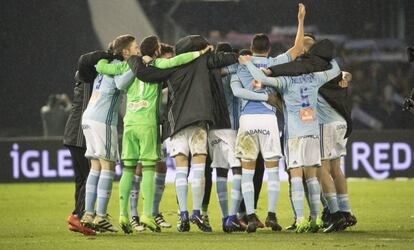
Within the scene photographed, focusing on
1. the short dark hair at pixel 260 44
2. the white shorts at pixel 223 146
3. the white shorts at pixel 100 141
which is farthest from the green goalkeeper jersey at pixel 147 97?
the white shorts at pixel 223 146

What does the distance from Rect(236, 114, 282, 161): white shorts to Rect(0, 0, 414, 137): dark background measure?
470 inches

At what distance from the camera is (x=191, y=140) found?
1294 cm

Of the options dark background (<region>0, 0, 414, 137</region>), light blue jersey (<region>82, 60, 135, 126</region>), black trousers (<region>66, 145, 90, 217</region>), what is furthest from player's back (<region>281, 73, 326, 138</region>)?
dark background (<region>0, 0, 414, 137</region>)

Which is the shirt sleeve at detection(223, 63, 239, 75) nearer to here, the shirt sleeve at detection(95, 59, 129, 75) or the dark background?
the shirt sleeve at detection(95, 59, 129, 75)

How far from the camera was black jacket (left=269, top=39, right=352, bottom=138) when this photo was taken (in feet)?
41.7

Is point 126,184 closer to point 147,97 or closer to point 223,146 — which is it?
point 147,97

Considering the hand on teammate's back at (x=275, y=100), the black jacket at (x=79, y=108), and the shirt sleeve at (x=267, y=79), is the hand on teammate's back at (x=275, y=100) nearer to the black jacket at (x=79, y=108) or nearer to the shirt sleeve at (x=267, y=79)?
the shirt sleeve at (x=267, y=79)

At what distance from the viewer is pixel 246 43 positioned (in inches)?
975

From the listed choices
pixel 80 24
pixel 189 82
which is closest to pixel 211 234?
pixel 189 82

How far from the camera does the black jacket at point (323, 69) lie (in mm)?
12703

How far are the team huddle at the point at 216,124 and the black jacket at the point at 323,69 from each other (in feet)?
0.03

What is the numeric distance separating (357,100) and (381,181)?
11.6ft

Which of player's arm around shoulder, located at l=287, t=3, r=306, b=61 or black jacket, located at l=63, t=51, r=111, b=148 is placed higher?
player's arm around shoulder, located at l=287, t=3, r=306, b=61

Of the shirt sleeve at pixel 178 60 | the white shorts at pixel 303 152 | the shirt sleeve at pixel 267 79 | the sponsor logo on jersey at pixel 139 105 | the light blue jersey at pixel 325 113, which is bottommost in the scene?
the white shorts at pixel 303 152
